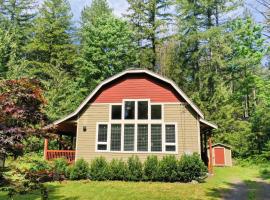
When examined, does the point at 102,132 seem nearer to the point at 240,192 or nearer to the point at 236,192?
the point at 236,192

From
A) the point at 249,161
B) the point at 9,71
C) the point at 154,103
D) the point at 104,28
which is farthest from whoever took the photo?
the point at 104,28

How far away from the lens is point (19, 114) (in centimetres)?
670

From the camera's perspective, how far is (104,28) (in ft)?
108

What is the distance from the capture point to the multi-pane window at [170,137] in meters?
15.7

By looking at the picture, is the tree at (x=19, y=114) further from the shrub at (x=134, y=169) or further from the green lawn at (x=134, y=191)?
the shrub at (x=134, y=169)

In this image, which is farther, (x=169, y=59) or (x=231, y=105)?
(x=169, y=59)

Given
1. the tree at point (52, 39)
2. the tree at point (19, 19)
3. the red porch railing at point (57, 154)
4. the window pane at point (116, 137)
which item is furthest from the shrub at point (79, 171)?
the tree at point (19, 19)

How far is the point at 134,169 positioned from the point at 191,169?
2997 mm

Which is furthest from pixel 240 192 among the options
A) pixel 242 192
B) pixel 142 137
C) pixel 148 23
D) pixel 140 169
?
pixel 148 23

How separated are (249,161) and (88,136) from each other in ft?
56.2

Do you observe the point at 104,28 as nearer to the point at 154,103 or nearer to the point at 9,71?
the point at 9,71

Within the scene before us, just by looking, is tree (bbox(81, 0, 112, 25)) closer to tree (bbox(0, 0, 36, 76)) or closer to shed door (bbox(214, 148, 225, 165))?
tree (bbox(0, 0, 36, 76))

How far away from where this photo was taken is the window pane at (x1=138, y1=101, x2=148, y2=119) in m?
16.4

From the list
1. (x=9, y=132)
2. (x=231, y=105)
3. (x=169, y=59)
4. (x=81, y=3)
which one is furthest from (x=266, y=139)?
(x=81, y=3)
